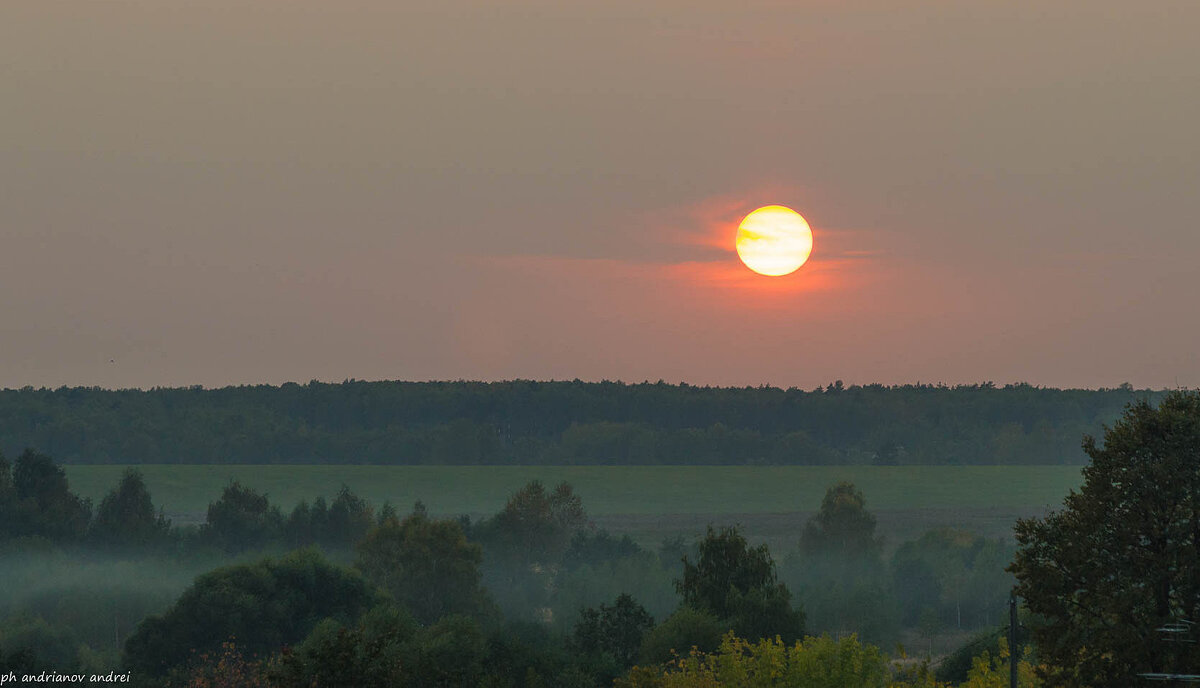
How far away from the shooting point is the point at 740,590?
11862cm

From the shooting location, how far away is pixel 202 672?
347ft

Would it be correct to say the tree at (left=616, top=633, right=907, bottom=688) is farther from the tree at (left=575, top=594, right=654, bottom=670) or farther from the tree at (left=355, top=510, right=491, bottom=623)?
the tree at (left=355, top=510, right=491, bottom=623)

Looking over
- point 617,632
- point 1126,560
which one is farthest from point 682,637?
point 1126,560

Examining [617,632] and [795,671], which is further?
[617,632]

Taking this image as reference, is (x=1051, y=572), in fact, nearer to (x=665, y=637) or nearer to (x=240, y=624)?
(x=665, y=637)

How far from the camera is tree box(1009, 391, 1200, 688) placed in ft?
149

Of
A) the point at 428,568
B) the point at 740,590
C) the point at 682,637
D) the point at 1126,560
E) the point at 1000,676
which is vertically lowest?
the point at 682,637

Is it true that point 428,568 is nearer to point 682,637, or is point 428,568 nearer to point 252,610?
point 252,610

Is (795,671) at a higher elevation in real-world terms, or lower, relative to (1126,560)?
lower

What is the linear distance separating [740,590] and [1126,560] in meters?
73.5

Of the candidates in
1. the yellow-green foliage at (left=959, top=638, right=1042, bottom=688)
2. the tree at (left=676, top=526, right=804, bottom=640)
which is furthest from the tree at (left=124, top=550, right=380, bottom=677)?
the yellow-green foliage at (left=959, top=638, right=1042, bottom=688)

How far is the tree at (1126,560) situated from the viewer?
149 feet

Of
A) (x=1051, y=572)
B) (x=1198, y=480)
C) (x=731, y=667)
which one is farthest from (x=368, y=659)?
(x=731, y=667)

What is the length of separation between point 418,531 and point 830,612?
2264 inches
